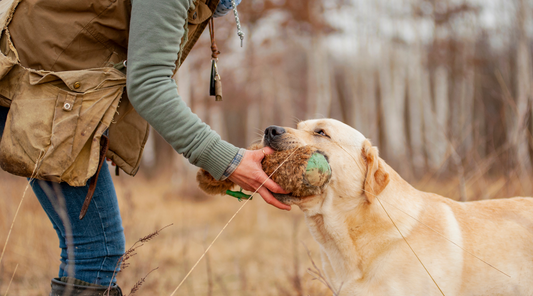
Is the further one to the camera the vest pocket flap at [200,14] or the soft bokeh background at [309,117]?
the soft bokeh background at [309,117]

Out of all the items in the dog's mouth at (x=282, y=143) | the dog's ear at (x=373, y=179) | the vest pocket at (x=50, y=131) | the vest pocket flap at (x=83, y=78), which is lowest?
the dog's ear at (x=373, y=179)

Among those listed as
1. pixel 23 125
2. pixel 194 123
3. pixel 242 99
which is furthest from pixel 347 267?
pixel 242 99

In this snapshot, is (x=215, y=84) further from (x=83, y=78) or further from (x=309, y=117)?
(x=309, y=117)

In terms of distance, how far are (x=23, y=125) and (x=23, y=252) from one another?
321cm

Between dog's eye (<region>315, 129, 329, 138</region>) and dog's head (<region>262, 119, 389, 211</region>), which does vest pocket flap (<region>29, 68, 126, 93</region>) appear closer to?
dog's head (<region>262, 119, 389, 211</region>)

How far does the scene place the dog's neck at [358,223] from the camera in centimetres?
228

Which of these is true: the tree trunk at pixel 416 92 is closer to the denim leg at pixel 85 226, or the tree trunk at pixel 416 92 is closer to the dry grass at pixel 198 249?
the dry grass at pixel 198 249

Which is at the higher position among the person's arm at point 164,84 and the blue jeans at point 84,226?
the person's arm at point 164,84

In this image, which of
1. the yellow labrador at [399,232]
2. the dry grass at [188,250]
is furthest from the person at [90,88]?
the dry grass at [188,250]

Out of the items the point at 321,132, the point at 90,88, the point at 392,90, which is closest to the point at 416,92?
the point at 392,90

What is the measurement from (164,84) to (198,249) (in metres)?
4.50

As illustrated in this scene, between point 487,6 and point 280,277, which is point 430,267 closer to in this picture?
point 280,277

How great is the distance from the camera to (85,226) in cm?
182

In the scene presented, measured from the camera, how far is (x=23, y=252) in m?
4.14
